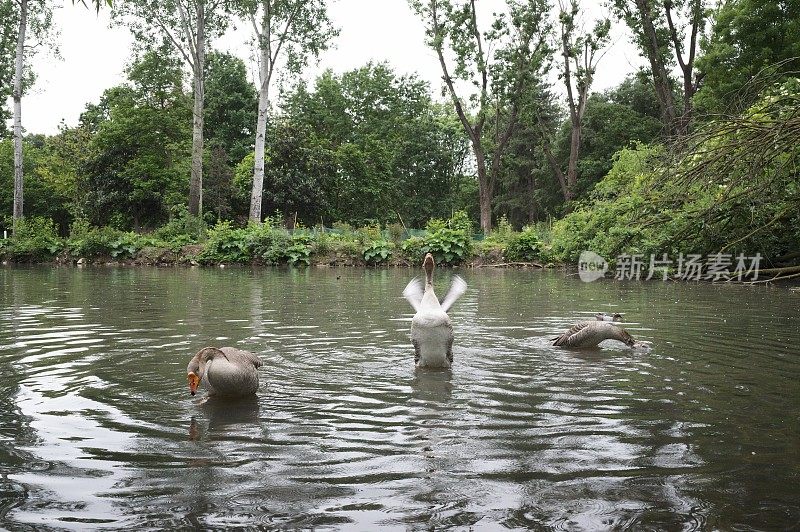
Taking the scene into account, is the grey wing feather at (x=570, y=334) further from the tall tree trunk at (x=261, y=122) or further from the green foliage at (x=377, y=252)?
the tall tree trunk at (x=261, y=122)

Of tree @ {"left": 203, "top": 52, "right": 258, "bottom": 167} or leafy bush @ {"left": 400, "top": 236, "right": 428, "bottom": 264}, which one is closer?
leafy bush @ {"left": 400, "top": 236, "right": 428, "bottom": 264}

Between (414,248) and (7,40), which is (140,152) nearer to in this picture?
(7,40)

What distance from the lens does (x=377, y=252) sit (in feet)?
110

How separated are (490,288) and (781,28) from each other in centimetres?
2362

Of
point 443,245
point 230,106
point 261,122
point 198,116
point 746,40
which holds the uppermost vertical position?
point 230,106

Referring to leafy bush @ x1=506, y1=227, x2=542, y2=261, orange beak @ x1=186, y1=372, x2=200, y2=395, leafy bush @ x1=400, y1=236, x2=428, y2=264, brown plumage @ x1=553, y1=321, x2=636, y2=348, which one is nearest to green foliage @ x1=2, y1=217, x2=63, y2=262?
leafy bush @ x1=400, y1=236, x2=428, y2=264

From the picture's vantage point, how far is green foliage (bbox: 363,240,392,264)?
1315 inches

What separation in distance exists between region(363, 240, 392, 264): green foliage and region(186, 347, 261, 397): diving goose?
26973 millimetres

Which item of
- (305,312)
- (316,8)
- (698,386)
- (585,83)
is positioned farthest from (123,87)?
(698,386)

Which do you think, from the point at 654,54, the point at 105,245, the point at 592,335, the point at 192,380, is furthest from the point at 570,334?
the point at 105,245

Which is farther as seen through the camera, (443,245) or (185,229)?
(185,229)

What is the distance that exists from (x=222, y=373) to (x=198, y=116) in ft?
105

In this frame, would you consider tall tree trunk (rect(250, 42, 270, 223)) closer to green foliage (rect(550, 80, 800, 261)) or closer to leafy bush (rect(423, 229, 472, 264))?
leafy bush (rect(423, 229, 472, 264))

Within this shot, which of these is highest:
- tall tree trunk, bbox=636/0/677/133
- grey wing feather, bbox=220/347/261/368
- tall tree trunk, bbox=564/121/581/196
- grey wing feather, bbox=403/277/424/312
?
tall tree trunk, bbox=636/0/677/133
